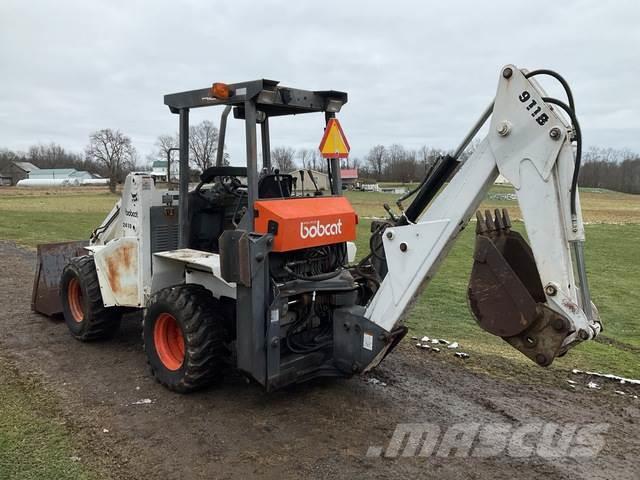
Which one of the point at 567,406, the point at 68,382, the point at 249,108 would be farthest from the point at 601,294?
the point at 68,382

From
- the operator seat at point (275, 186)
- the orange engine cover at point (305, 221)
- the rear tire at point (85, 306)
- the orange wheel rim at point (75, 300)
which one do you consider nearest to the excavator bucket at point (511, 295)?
the orange engine cover at point (305, 221)

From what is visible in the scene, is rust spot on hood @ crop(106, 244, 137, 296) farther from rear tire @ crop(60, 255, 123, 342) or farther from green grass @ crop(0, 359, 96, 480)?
green grass @ crop(0, 359, 96, 480)

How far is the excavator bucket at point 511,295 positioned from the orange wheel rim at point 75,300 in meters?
4.90

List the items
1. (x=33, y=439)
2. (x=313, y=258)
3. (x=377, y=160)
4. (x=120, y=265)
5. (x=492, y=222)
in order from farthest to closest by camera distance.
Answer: (x=377, y=160) → (x=120, y=265) → (x=313, y=258) → (x=33, y=439) → (x=492, y=222)

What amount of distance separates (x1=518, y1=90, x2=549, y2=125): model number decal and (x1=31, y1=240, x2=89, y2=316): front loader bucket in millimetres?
6186

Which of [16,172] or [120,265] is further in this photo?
[16,172]

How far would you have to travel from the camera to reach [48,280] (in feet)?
23.8

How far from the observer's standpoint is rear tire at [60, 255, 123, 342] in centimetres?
607

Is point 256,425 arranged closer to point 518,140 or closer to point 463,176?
point 463,176

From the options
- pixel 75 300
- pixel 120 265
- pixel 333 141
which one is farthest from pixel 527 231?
pixel 75 300

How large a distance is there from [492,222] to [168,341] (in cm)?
317

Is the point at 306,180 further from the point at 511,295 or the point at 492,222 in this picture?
the point at 511,295

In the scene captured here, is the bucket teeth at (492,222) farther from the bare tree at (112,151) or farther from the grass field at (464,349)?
the bare tree at (112,151)

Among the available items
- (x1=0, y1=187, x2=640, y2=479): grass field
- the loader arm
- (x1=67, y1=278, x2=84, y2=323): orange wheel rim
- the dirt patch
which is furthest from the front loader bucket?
the loader arm
